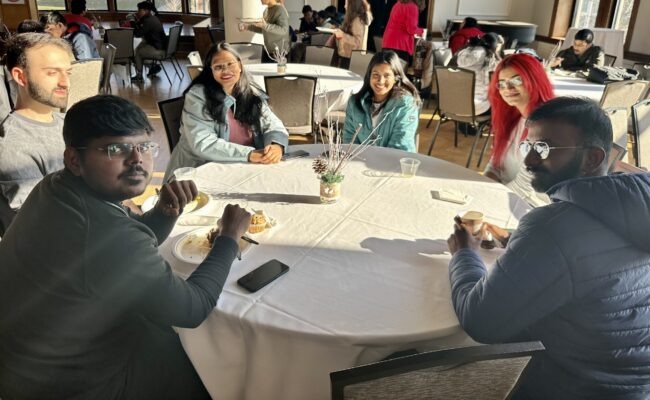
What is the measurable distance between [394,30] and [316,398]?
6.61 m

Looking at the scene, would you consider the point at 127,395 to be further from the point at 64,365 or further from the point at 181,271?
the point at 181,271

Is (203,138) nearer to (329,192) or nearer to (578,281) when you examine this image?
(329,192)

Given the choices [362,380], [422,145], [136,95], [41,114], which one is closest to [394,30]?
[422,145]

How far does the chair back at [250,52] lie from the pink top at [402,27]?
2.07 meters

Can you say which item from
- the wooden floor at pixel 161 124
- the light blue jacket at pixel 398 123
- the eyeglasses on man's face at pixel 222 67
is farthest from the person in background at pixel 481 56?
the eyeglasses on man's face at pixel 222 67

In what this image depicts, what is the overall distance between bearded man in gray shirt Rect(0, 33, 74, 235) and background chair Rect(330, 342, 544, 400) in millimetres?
1640

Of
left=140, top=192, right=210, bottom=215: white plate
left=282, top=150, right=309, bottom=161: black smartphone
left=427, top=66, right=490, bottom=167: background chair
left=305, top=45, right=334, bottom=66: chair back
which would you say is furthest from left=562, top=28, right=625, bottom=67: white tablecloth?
left=140, top=192, right=210, bottom=215: white plate

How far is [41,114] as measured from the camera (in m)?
2.08

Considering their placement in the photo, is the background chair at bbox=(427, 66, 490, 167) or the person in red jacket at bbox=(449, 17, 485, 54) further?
the person in red jacket at bbox=(449, 17, 485, 54)

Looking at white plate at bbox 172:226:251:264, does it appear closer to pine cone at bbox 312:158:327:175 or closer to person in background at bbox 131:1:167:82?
pine cone at bbox 312:158:327:175

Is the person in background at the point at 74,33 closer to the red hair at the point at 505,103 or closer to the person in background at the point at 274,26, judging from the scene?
the person in background at the point at 274,26

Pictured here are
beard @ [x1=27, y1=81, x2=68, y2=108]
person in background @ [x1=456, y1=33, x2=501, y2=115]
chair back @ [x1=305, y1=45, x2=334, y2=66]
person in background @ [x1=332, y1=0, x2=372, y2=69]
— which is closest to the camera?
beard @ [x1=27, y1=81, x2=68, y2=108]

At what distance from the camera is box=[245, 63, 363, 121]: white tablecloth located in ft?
14.3

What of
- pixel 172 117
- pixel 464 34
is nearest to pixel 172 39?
pixel 464 34
